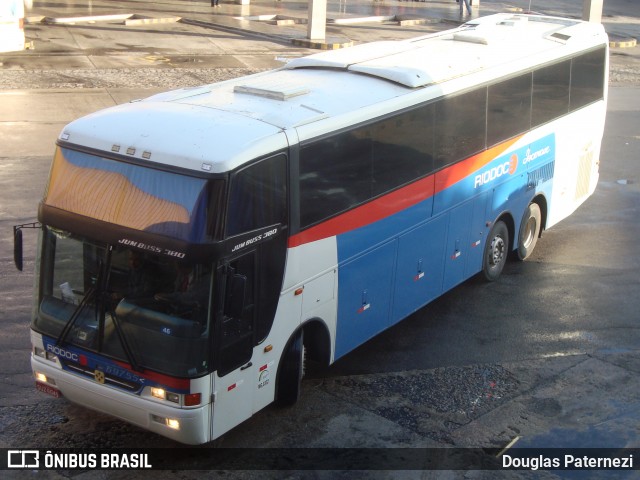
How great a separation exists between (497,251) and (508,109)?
202 cm

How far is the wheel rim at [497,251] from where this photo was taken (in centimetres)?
1262

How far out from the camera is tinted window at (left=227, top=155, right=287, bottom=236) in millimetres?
7582

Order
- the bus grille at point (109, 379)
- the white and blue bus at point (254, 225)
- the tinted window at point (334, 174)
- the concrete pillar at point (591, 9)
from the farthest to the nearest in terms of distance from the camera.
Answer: the concrete pillar at point (591, 9) < the tinted window at point (334, 174) < the bus grille at point (109, 379) < the white and blue bus at point (254, 225)

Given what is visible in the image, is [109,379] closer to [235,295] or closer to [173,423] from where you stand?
[173,423]

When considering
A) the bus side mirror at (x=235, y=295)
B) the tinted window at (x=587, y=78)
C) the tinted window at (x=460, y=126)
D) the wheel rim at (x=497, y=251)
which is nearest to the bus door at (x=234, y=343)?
the bus side mirror at (x=235, y=295)

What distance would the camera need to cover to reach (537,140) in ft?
42.4

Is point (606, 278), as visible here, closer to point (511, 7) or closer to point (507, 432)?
point (507, 432)

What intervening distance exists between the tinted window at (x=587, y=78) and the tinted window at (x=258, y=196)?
7012mm

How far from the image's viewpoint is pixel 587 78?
46.0ft

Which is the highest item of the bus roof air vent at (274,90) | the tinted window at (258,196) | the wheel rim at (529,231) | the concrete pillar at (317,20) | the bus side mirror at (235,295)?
the concrete pillar at (317,20)

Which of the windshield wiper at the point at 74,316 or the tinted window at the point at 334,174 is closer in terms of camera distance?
the windshield wiper at the point at 74,316

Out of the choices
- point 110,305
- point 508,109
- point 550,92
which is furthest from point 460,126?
point 110,305

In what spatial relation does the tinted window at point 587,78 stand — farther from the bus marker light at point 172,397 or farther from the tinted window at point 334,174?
the bus marker light at point 172,397

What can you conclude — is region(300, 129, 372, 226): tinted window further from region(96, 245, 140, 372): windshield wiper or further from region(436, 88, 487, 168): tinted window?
region(96, 245, 140, 372): windshield wiper
